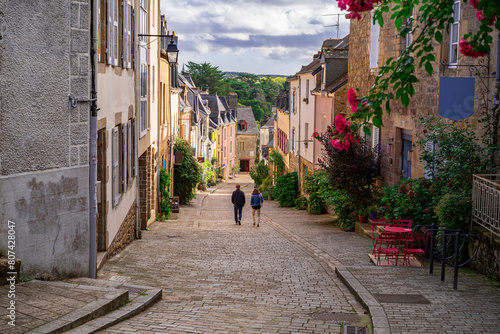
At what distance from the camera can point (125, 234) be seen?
12.7 metres

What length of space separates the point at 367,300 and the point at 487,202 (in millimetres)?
2812

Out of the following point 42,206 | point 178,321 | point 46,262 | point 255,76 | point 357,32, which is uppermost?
point 255,76

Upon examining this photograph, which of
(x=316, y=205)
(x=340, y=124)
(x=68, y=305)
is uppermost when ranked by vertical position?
(x=340, y=124)

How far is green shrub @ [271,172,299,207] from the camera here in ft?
100

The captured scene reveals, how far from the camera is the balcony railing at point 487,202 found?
8812 millimetres

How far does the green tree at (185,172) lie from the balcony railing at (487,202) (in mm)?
18817

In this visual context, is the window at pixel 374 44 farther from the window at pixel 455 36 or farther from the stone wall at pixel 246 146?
the stone wall at pixel 246 146

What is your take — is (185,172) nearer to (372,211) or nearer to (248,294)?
(372,211)

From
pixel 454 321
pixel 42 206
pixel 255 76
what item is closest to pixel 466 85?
pixel 454 321

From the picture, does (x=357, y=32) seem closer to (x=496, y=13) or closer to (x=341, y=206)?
→ (x=341, y=206)

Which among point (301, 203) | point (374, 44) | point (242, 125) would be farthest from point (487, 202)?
point (242, 125)

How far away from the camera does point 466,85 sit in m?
11.1

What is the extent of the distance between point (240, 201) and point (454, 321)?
43.2 feet

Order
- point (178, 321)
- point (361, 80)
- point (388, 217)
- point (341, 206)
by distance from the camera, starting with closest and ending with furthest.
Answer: point (178, 321), point (388, 217), point (341, 206), point (361, 80)
